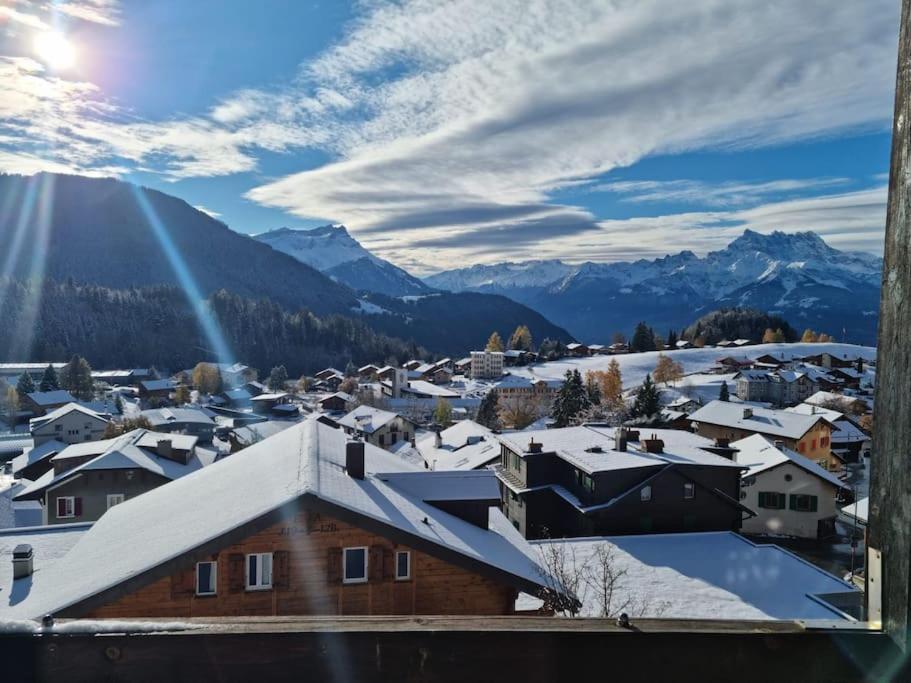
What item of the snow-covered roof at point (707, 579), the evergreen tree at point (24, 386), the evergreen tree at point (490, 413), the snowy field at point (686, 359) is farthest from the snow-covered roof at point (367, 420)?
the evergreen tree at point (24, 386)

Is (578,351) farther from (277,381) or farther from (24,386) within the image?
(24,386)

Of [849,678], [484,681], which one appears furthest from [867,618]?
[484,681]

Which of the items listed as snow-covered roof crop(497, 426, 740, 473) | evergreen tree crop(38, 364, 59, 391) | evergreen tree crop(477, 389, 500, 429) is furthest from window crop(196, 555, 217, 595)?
evergreen tree crop(38, 364, 59, 391)

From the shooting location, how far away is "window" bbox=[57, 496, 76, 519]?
84.2 feet

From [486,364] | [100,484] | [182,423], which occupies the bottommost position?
[182,423]

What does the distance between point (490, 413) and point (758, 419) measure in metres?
31.9

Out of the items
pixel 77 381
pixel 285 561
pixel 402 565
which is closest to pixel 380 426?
pixel 402 565

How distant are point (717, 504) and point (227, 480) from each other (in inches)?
849

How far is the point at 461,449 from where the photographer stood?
3950 cm

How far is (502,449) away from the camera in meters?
32.3

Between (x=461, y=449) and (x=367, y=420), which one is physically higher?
(x=461, y=449)

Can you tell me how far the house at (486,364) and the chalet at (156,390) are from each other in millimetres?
52472

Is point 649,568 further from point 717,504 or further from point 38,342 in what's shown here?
point 38,342

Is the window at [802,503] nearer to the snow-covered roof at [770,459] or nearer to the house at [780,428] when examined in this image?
the snow-covered roof at [770,459]
